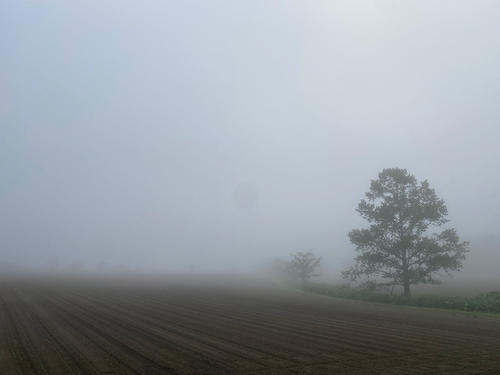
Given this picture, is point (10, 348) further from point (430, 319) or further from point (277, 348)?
point (430, 319)

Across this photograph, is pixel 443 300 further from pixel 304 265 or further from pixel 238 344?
pixel 304 265

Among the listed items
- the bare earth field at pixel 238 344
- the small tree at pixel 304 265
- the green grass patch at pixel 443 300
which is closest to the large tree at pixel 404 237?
the green grass patch at pixel 443 300

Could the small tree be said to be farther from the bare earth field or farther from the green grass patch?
the bare earth field

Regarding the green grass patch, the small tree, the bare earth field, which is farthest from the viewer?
the small tree

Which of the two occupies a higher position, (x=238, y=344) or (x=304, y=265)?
(x=304, y=265)

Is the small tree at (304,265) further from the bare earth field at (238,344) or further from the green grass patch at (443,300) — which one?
the bare earth field at (238,344)

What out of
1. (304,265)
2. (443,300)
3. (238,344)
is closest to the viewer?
(238,344)

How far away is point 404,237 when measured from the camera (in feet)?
137

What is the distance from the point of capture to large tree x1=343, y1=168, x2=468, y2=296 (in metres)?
40.6

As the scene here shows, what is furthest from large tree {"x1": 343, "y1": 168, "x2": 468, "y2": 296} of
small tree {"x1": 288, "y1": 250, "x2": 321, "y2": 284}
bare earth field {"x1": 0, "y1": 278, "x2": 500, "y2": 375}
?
small tree {"x1": 288, "y1": 250, "x2": 321, "y2": 284}

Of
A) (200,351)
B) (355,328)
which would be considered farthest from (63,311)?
(355,328)

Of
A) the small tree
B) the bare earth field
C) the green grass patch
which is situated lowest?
the bare earth field

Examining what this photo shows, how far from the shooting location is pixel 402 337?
19.6m

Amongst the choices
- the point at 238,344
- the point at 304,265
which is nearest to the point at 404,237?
the point at 238,344
